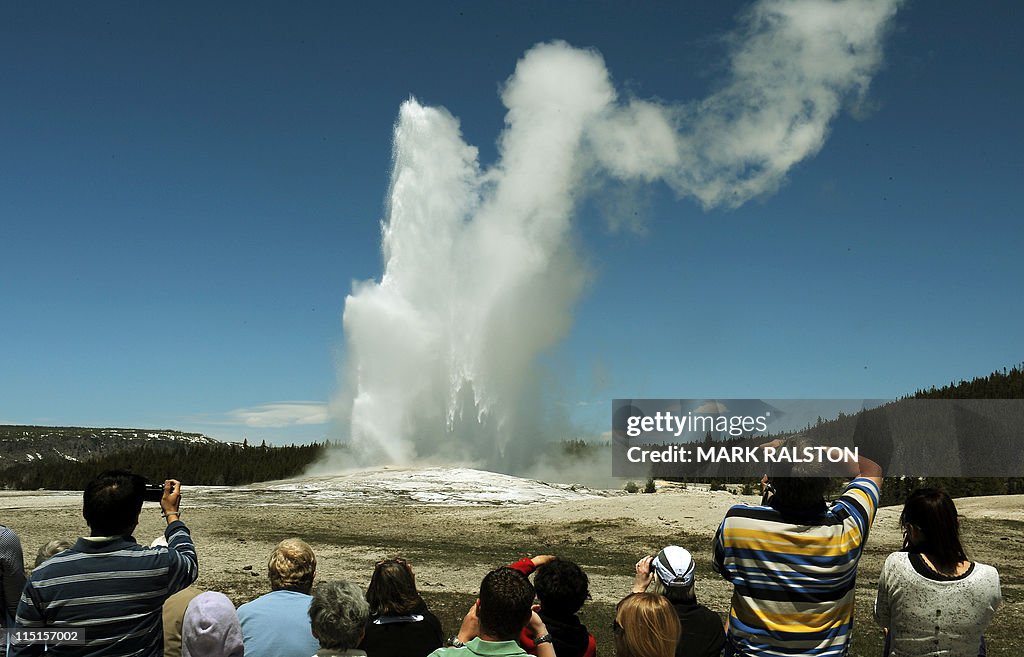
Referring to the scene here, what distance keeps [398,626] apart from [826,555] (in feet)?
8.01

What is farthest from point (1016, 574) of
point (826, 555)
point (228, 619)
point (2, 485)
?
point (2, 485)

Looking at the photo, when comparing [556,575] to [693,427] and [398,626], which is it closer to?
[398,626]

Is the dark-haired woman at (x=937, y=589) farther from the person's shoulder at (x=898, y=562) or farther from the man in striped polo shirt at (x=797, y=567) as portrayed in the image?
the man in striped polo shirt at (x=797, y=567)

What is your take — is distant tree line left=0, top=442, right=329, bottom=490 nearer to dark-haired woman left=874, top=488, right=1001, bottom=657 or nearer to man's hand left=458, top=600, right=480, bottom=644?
man's hand left=458, top=600, right=480, bottom=644

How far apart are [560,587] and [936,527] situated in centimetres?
200

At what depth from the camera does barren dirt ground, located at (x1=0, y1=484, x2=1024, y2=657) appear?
12961mm

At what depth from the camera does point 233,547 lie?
62.7 feet

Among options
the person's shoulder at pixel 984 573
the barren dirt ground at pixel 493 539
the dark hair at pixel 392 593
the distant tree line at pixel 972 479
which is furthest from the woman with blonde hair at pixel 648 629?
the distant tree line at pixel 972 479

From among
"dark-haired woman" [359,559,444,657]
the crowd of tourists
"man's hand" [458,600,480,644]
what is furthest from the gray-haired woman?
"man's hand" [458,600,480,644]

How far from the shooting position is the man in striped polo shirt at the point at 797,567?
3754mm

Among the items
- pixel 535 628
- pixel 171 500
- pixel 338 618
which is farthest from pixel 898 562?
pixel 171 500

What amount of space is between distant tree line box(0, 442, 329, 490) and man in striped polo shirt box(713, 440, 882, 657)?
61057 millimetres

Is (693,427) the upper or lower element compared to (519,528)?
upper

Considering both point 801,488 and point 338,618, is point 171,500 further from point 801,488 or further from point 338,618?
point 801,488
